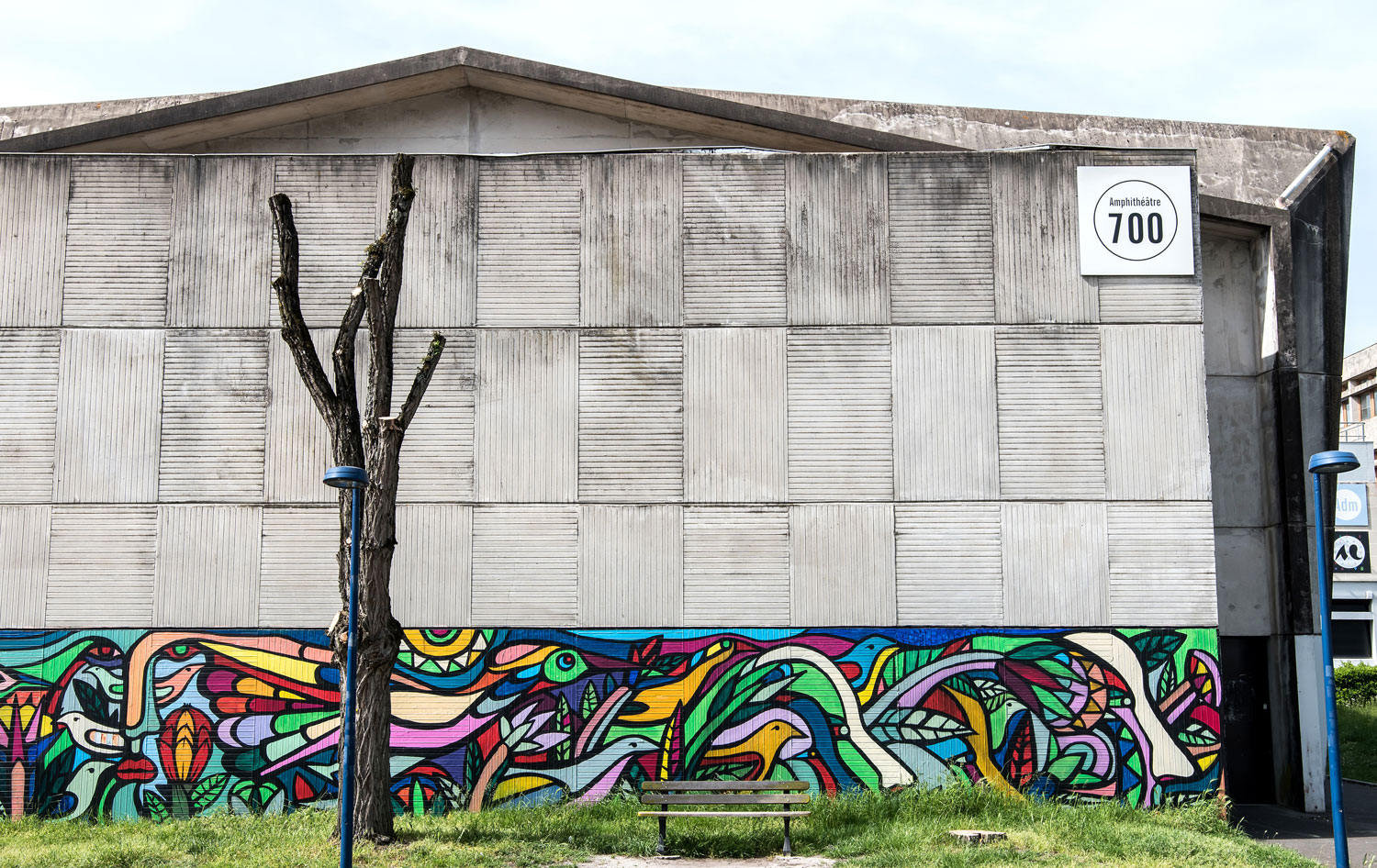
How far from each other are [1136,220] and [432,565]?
968cm

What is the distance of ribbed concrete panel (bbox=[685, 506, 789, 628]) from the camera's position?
13.8m

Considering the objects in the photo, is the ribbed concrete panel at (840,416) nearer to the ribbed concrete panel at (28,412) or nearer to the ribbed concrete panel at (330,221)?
the ribbed concrete panel at (330,221)

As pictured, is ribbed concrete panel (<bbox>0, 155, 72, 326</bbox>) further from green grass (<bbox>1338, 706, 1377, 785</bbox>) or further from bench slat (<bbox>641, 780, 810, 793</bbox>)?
green grass (<bbox>1338, 706, 1377, 785</bbox>)

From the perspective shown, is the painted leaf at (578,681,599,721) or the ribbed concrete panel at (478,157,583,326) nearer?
the painted leaf at (578,681,599,721)

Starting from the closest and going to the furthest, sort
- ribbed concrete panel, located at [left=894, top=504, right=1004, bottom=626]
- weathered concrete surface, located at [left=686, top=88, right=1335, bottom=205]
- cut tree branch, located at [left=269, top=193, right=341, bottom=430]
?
cut tree branch, located at [left=269, top=193, right=341, bottom=430] → ribbed concrete panel, located at [left=894, top=504, right=1004, bottom=626] → weathered concrete surface, located at [left=686, top=88, right=1335, bottom=205]

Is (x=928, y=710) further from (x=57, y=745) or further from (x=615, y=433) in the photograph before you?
(x=57, y=745)

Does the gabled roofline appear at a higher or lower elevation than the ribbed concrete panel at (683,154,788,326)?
higher

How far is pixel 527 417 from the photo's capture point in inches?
557

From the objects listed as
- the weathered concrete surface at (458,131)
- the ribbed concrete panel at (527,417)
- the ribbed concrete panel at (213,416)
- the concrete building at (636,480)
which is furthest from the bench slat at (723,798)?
Result: the weathered concrete surface at (458,131)

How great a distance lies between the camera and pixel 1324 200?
55.3 feet

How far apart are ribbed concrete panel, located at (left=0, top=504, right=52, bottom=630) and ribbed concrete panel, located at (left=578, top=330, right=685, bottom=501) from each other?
6.49m

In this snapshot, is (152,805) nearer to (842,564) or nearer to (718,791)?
(718,791)

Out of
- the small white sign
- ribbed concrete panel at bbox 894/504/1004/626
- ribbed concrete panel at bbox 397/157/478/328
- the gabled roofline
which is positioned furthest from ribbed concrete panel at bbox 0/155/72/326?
the small white sign

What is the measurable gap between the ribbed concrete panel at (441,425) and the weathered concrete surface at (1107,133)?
662 cm
